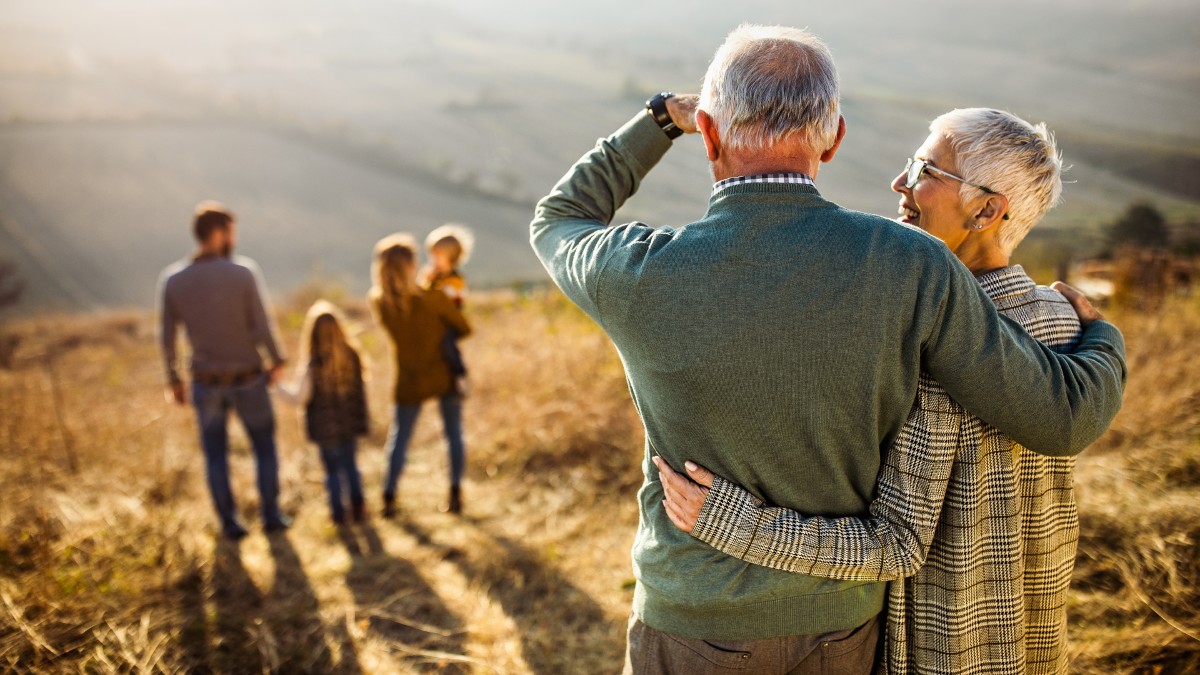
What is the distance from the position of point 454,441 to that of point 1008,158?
3.50m

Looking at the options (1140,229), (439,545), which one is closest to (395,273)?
(439,545)

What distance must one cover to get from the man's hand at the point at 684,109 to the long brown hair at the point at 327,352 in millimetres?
3141

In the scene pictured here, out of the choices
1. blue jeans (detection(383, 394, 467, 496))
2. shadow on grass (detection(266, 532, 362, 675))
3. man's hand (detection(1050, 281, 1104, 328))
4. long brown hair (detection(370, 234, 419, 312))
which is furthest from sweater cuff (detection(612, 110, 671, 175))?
blue jeans (detection(383, 394, 467, 496))

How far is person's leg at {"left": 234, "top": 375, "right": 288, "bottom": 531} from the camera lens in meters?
4.07

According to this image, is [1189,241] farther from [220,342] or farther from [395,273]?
[220,342]

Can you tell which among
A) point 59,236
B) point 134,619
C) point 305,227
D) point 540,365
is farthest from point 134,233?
point 134,619

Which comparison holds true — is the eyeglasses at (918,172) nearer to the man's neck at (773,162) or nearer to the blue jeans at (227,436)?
the man's neck at (773,162)

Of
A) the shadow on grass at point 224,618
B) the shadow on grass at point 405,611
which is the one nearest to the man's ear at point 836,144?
the shadow on grass at point 405,611

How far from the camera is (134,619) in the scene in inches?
119

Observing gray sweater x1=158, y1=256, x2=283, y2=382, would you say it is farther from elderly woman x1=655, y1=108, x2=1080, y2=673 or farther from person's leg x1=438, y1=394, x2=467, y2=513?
elderly woman x1=655, y1=108, x2=1080, y2=673

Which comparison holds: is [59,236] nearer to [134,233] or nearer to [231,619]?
[134,233]

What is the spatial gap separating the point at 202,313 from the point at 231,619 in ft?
5.40

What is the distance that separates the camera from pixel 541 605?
327cm

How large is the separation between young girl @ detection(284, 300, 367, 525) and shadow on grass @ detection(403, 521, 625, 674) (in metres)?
0.62
